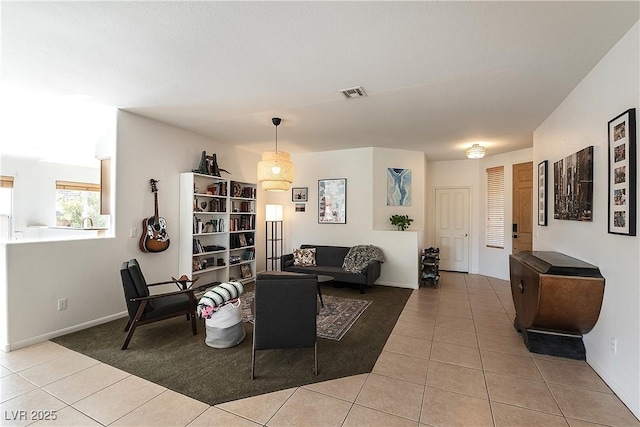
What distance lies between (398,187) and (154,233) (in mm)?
4312

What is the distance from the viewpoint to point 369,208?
18.0ft

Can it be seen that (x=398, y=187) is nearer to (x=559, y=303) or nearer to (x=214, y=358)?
(x=559, y=303)

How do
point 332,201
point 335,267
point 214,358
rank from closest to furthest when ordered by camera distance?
point 214,358 < point 335,267 < point 332,201

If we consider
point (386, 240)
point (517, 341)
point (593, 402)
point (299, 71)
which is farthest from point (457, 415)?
point (386, 240)

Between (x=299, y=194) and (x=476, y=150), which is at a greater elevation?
(x=476, y=150)

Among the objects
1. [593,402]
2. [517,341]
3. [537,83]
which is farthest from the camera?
[517,341]

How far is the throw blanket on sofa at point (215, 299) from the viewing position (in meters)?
2.72

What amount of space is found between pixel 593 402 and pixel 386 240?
11.6 feet

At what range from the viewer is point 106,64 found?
7.90ft

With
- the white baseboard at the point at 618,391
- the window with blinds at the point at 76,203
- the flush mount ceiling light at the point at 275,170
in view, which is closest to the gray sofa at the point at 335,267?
the flush mount ceiling light at the point at 275,170

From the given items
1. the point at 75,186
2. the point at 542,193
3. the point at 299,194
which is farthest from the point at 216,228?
the point at 542,193

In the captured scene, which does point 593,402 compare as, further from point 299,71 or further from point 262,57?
point 262,57

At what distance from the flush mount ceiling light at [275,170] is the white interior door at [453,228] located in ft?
14.0

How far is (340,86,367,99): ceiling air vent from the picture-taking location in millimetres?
2839
